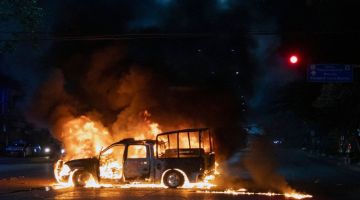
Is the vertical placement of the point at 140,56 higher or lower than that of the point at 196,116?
higher

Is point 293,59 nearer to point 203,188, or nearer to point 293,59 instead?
point 293,59

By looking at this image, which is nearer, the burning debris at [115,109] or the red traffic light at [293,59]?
the red traffic light at [293,59]

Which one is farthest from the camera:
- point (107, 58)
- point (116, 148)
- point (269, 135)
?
point (269, 135)

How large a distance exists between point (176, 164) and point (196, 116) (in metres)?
10.8

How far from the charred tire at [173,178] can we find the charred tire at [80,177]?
8.85ft

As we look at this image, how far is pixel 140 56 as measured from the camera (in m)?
28.6

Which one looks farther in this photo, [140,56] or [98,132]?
[140,56]

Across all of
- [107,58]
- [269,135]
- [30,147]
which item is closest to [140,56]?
[107,58]

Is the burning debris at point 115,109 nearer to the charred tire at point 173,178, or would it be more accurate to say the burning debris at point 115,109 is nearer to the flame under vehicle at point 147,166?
the flame under vehicle at point 147,166

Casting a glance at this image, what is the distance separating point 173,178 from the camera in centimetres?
1969

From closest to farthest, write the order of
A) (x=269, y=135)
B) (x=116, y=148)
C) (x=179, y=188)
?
(x=179, y=188) < (x=116, y=148) < (x=269, y=135)

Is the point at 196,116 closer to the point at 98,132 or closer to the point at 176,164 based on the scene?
the point at 98,132

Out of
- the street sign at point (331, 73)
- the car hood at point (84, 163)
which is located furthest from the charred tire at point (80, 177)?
the street sign at point (331, 73)

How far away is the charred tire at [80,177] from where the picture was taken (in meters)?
20.3
